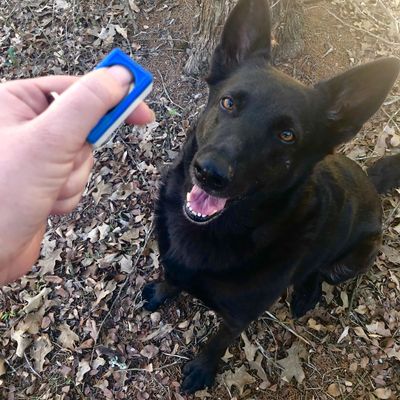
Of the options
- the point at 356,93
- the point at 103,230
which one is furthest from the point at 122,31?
the point at 356,93

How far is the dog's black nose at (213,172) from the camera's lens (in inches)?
92.4

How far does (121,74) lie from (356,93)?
156cm

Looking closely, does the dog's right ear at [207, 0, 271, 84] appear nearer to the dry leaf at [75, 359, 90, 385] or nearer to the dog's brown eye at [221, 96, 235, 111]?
the dog's brown eye at [221, 96, 235, 111]

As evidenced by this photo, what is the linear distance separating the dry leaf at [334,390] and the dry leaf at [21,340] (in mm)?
2553

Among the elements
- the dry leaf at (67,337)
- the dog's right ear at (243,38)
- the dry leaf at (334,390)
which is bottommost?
the dry leaf at (334,390)

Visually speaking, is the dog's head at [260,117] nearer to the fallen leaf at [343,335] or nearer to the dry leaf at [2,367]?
the fallen leaf at [343,335]

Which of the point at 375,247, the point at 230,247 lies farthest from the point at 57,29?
the point at 375,247

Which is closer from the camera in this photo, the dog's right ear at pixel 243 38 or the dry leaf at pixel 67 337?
the dog's right ear at pixel 243 38

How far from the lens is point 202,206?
275 cm

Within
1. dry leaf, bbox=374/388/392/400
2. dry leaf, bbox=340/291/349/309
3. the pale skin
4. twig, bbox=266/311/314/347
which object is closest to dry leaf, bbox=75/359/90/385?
twig, bbox=266/311/314/347

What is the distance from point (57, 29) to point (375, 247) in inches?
168

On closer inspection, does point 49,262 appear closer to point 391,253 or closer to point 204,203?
point 204,203

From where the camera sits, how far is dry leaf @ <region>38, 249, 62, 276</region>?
405cm

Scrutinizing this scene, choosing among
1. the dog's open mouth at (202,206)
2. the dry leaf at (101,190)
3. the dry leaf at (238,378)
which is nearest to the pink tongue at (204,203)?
the dog's open mouth at (202,206)
